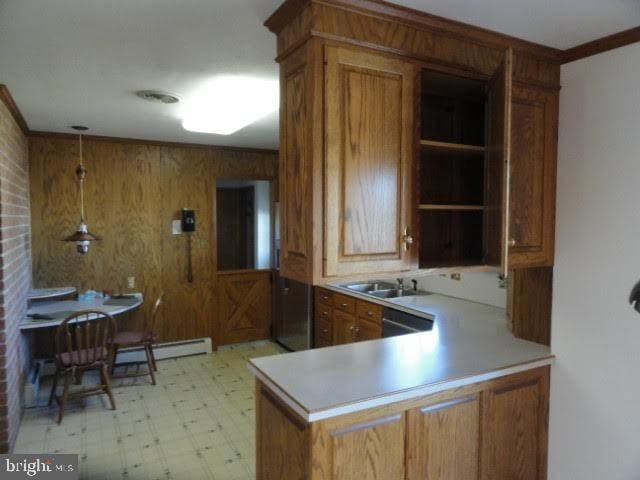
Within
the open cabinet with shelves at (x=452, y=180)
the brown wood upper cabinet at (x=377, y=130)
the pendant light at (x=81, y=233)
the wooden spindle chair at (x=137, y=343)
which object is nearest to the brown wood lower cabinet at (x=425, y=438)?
the brown wood upper cabinet at (x=377, y=130)

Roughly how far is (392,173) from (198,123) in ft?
6.18

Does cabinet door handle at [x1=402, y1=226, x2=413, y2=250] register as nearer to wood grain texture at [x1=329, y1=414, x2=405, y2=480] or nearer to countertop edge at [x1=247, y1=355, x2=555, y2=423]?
countertop edge at [x1=247, y1=355, x2=555, y2=423]

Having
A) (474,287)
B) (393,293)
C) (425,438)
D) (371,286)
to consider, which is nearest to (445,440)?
(425,438)

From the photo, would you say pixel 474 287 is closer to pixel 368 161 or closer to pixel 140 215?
pixel 368 161

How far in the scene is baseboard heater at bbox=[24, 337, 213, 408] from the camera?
3521mm

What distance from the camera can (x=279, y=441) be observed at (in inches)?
72.5

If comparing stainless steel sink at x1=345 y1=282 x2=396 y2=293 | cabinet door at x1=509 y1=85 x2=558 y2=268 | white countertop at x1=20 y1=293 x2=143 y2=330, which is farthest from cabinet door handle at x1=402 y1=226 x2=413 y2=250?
white countertop at x1=20 y1=293 x2=143 y2=330

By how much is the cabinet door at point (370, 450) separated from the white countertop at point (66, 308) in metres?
2.70

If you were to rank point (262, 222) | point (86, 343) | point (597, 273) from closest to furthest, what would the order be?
point (597, 273) → point (86, 343) → point (262, 222)

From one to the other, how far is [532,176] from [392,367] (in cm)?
109

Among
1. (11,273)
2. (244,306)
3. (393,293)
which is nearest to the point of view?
(11,273)

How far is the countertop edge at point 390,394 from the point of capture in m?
1.59

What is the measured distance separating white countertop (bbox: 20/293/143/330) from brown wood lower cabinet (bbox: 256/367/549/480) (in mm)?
2298

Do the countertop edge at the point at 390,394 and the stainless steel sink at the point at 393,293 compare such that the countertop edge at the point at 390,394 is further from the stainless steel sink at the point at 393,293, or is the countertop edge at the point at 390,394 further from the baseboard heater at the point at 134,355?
the baseboard heater at the point at 134,355
